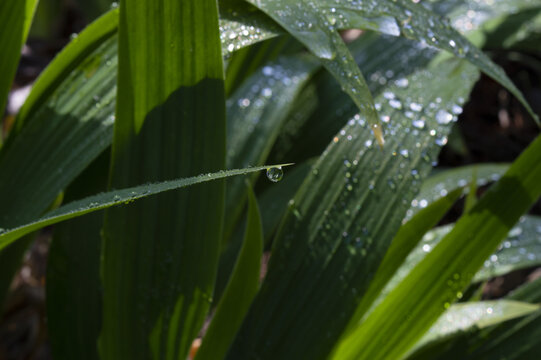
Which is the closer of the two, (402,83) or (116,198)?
(116,198)

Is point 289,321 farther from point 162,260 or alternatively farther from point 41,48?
point 41,48

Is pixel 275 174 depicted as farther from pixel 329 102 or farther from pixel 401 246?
pixel 329 102

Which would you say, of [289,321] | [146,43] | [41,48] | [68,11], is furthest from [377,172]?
[68,11]

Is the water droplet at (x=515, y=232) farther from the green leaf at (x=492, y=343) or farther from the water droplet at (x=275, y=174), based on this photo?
the water droplet at (x=275, y=174)

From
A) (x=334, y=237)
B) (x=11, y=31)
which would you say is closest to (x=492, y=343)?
(x=334, y=237)

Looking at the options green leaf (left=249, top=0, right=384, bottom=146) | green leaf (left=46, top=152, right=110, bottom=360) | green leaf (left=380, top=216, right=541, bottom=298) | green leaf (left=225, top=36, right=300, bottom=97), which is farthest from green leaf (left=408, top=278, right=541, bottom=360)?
green leaf (left=225, top=36, right=300, bottom=97)

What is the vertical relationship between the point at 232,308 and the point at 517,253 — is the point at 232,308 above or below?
above

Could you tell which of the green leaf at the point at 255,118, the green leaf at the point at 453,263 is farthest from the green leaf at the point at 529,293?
the green leaf at the point at 255,118
